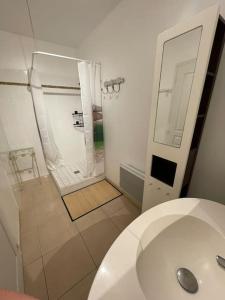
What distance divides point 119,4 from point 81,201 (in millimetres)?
2488

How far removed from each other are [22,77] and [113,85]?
1.62 m

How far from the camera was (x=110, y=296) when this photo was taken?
0.38m

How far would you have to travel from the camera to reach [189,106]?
85cm

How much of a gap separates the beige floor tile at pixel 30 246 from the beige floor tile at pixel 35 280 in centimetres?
7

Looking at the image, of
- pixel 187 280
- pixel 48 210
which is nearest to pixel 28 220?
pixel 48 210

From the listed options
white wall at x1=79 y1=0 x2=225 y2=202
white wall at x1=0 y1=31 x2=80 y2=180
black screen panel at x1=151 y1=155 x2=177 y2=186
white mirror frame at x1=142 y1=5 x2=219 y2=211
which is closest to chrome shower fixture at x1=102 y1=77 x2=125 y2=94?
white wall at x1=79 y1=0 x2=225 y2=202

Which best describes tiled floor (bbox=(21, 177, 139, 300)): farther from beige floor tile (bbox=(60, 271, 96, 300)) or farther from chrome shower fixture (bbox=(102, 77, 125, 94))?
chrome shower fixture (bbox=(102, 77, 125, 94))

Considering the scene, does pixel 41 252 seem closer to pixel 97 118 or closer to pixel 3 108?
pixel 97 118

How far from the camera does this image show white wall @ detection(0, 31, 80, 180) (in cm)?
202

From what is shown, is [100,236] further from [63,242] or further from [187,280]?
[187,280]

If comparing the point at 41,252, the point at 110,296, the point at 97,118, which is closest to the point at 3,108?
the point at 97,118

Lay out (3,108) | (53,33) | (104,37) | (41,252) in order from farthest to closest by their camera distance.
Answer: (3,108), (53,33), (104,37), (41,252)

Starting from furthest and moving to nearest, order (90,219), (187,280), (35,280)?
(90,219), (35,280), (187,280)

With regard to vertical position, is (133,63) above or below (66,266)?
above
